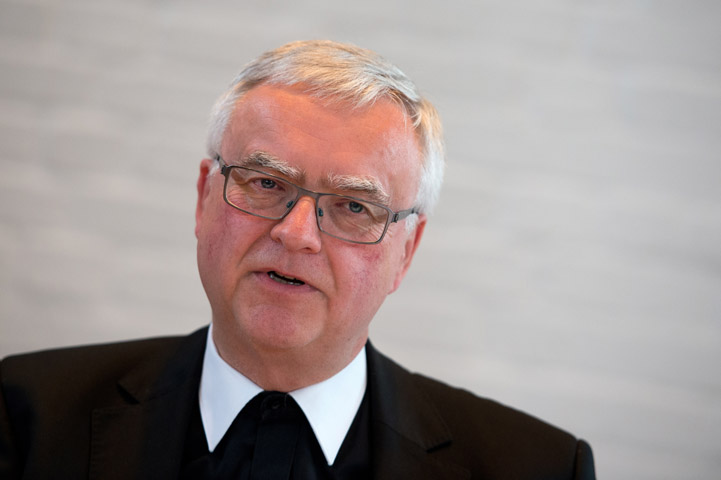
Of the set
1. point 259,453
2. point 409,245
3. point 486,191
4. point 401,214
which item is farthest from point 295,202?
point 486,191

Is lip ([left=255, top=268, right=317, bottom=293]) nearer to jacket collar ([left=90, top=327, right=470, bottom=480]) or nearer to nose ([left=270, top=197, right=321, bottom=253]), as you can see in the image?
nose ([left=270, top=197, right=321, bottom=253])

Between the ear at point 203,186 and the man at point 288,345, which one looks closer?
the man at point 288,345

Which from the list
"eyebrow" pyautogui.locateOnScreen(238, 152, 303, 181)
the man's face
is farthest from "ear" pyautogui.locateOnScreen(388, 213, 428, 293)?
"eyebrow" pyautogui.locateOnScreen(238, 152, 303, 181)

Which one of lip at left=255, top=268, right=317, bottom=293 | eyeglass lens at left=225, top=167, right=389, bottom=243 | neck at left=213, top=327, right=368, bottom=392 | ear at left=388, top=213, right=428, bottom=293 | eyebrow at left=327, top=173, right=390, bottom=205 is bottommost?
neck at left=213, top=327, right=368, bottom=392

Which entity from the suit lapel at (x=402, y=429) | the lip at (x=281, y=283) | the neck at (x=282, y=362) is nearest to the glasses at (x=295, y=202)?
the lip at (x=281, y=283)

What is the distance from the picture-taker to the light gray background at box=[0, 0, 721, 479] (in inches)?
91.9

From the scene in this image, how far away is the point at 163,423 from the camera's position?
1583 mm

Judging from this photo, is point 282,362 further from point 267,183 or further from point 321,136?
point 321,136

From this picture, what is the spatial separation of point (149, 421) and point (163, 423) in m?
0.04

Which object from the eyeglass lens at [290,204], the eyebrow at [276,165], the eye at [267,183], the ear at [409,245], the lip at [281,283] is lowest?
the lip at [281,283]

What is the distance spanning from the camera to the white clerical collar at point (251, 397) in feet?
5.22

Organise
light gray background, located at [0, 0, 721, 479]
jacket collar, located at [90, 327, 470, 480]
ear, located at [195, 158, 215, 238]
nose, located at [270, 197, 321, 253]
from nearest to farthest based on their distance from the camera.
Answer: nose, located at [270, 197, 321, 253], jacket collar, located at [90, 327, 470, 480], ear, located at [195, 158, 215, 238], light gray background, located at [0, 0, 721, 479]

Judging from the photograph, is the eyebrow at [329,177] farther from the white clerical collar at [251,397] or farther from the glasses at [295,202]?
the white clerical collar at [251,397]

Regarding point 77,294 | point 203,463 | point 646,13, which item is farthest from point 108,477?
point 646,13
